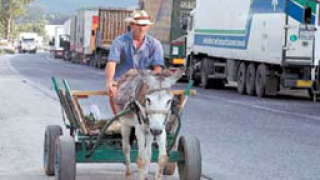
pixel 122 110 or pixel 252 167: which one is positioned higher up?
pixel 122 110

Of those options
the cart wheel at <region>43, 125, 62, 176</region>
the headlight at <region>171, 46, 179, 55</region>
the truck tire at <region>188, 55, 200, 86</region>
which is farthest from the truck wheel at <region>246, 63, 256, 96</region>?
the cart wheel at <region>43, 125, 62, 176</region>

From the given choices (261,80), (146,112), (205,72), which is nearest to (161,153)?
(146,112)

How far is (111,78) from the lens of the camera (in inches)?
385

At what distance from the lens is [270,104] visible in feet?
84.3

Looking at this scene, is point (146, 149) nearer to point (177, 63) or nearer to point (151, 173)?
point (151, 173)

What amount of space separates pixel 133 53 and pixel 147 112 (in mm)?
1453

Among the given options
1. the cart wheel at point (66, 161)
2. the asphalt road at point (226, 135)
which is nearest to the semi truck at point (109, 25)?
the asphalt road at point (226, 135)

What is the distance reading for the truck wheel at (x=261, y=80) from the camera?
95.0 feet

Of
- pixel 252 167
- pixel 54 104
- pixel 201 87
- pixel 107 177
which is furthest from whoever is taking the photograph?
pixel 201 87

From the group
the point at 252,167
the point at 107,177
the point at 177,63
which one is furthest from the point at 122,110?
the point at 177,63

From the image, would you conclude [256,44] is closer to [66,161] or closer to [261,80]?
[261,80]

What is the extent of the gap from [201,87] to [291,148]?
21.9 metres

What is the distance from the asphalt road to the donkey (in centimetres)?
163

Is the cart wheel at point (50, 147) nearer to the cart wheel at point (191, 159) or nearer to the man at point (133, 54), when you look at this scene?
the man at point (133, 54)
